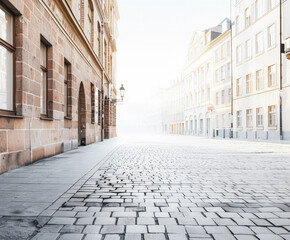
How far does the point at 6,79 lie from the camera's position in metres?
6.66

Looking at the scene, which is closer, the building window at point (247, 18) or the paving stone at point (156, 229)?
the paving stone at point (156, 229)

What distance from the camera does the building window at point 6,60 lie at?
21.1ft

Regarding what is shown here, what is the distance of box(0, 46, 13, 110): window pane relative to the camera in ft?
21.1

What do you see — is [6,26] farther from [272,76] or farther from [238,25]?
[238,25]

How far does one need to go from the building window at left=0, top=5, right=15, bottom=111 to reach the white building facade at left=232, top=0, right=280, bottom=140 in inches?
894

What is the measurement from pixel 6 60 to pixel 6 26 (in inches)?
31.6

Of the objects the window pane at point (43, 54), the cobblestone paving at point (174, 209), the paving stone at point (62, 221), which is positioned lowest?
the cobblestone paving at point (174, 209)

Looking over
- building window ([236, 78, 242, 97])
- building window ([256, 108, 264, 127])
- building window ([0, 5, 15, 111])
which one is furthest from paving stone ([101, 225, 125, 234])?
building window ([236, 78, 242, 97])

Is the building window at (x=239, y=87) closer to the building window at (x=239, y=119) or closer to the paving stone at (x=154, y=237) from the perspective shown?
the building window at (x=239, y=119)

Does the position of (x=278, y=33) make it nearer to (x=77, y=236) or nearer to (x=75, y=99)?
(x=75, y=99)

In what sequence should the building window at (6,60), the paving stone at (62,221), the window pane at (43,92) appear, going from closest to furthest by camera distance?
Result: the paving stone at (62,221) → the building window at (6,60) → the window pane at (43,92)

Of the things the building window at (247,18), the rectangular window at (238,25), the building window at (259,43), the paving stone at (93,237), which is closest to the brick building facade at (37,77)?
the paving stone at (93,237)

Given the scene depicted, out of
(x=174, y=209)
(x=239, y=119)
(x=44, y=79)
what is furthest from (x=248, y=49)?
(x=174, y=209)

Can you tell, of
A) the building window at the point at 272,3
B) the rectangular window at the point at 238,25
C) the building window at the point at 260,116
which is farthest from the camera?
the rectangular window at the point at 238,25
